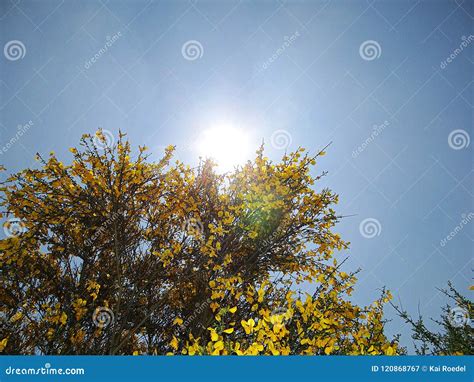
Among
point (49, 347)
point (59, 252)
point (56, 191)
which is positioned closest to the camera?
point (49, 347)

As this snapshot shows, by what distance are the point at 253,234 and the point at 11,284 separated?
481 cm

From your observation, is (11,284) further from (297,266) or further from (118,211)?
(297,266)

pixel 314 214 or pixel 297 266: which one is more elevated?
pixel 314 214

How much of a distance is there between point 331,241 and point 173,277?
3056 mm

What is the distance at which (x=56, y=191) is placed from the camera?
5578mm

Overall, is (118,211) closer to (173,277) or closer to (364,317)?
(173,277)

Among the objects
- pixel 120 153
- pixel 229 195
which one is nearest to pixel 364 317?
pixel 229 195

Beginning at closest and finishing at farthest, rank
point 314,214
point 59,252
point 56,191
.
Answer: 1. point 56,191
2. point 314,214
3. point 59,252

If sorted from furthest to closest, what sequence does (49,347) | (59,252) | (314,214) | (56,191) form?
(59,252) < (314,214) < (56,191) < (49,347)

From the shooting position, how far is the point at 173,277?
6.30m

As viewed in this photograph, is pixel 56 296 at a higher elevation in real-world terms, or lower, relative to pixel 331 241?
lower

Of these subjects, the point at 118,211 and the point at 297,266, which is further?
the point at 297,266

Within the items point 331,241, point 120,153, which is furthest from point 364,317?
point 120,153

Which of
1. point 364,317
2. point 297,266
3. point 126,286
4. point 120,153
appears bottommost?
point 364,317
